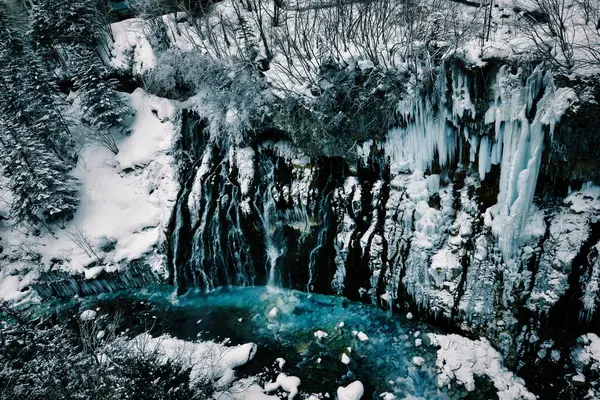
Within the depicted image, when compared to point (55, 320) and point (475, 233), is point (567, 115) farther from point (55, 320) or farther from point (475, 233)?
point (55, 320)

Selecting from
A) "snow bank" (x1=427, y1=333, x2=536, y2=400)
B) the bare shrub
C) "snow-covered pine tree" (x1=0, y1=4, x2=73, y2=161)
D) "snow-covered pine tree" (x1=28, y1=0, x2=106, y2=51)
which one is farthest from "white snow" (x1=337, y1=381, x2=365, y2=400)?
"snow-covered pine tree" (x1=28, y1=0, x2=106, y2=51)

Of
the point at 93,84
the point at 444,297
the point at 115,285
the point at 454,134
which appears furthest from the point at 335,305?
the point at 93,84

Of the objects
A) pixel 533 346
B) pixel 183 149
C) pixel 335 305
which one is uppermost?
pixel 183 149

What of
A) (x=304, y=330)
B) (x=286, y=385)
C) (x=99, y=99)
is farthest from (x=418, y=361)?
(x=99, y=99)

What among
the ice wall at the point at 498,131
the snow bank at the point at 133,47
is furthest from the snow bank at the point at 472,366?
the snow bank at the point at 133,47

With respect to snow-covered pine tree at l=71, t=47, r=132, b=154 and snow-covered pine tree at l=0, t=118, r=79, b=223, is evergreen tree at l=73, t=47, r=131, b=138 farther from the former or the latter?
snow-covered pine tree at l=0, t=118, r=79, b=223

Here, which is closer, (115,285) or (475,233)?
(475,233)

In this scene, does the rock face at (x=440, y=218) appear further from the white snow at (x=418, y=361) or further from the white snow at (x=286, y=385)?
the white snow at (x=286, y=385)
